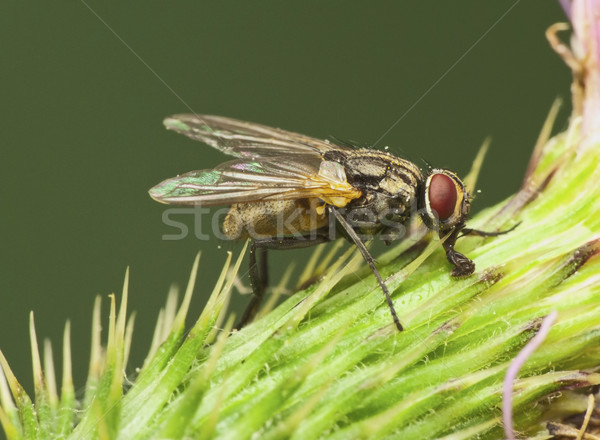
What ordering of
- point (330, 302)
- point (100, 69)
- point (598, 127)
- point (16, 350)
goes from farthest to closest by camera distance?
point (100, 69) < point (16, 350) < point (598, 127) < point (330, 302)

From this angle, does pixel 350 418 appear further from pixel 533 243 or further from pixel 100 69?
pixel 100 69

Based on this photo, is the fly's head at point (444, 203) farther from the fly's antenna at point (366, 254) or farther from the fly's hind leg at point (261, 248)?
the fly's hind leg at point (261, 248)

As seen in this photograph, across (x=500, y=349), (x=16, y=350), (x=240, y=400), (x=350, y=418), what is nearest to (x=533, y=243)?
(x=500, y=349)

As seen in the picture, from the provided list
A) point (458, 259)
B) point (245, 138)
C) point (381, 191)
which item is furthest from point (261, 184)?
point (458, 259)

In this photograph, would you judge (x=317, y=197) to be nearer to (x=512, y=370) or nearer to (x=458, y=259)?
(x=458, y=259)

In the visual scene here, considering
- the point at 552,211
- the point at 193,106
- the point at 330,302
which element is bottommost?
the point at 330,302

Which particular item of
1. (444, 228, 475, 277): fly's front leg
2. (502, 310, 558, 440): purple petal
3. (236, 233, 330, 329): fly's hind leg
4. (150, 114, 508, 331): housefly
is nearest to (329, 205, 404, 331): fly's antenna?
(150, 114, 508, 331): housefly

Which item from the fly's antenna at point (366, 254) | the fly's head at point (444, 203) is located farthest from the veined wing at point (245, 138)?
the fly's head at point (444, 203)
